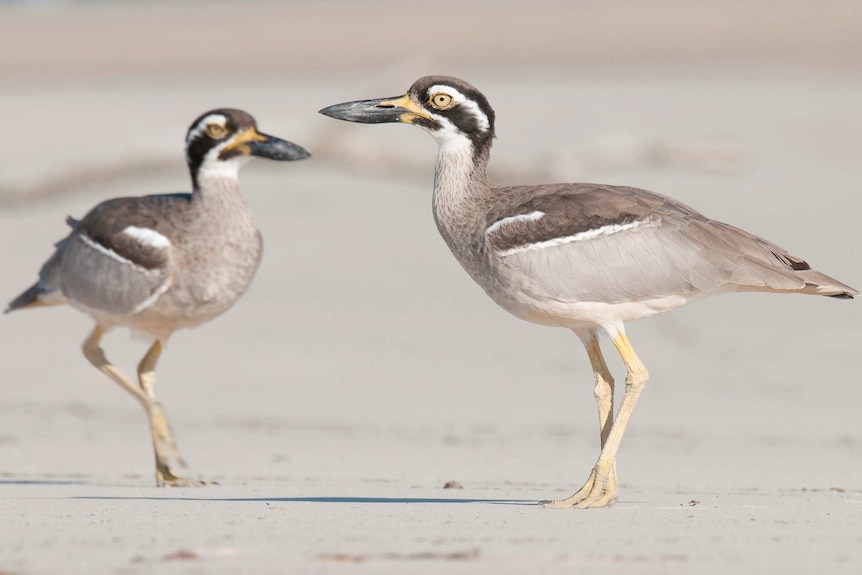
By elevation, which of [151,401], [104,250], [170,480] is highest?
[104,250]

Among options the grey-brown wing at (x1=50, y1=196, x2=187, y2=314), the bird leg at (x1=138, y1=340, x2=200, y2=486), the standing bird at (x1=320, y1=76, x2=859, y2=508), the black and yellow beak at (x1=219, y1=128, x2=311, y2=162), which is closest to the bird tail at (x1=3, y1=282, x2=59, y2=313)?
the grey-brown wing at (x1=50, y1=196, x2=187, y2=314)

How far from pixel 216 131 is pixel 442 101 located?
240 centimetres

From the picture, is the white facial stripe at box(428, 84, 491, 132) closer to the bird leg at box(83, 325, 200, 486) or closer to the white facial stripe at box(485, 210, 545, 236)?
the white facial stripe at box(485, 210, 545, 236)

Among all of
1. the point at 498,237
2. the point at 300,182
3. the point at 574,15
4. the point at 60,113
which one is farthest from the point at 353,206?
the point at 574,15

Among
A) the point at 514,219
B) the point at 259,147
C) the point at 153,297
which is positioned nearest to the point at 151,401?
the point at 153,297

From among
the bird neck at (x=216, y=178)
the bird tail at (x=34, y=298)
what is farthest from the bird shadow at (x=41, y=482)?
the bird neck at (x=216, y=178)

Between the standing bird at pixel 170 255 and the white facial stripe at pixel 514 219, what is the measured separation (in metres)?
2.54

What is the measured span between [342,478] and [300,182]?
437 inches

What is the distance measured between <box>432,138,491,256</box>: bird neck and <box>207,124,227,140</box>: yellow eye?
2.28 metres

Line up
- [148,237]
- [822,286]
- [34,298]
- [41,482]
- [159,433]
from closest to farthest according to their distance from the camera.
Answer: [822,286], [41,482], [159,433], [148,237], [34,298]

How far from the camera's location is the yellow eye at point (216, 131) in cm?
1095

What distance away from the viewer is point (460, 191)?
9016 millimetres

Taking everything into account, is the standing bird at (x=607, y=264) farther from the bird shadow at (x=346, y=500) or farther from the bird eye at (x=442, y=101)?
the bird eye at (x=442, y=101)

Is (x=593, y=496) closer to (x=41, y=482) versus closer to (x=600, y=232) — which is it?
(x=600, y=232)
